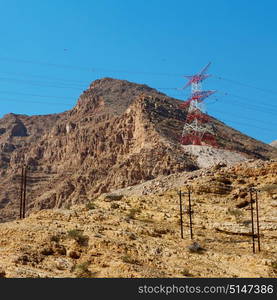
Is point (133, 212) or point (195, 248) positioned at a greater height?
point (133, 212)

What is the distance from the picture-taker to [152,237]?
34.7 metres

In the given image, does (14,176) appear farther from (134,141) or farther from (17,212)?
(134,141)

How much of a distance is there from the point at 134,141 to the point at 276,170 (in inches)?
2422

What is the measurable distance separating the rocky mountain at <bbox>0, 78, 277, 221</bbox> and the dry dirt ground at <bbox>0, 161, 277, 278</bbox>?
40.0 metres

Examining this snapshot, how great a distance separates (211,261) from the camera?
30984mm

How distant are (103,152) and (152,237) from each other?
81479mm

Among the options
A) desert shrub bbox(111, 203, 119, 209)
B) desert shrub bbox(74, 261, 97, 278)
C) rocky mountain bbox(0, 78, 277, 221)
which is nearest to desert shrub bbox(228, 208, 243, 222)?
desert shrub bbox(111, 203, 119, 209)

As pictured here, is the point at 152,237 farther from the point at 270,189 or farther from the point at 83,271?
the point at 270,189

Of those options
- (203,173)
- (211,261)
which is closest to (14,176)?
(203,173)

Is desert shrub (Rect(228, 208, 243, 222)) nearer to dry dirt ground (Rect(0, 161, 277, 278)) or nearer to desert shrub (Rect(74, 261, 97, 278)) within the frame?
dry dirt ground (Rect(0, 161, 277, 278))

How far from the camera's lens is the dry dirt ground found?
88.1ft

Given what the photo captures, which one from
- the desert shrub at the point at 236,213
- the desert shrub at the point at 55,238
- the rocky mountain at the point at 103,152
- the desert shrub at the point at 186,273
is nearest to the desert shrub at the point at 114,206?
the desert shrub at the point at 236,213

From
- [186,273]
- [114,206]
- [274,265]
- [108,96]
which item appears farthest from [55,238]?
[108,96]

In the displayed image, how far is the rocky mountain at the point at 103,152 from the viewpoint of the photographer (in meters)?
92.9
